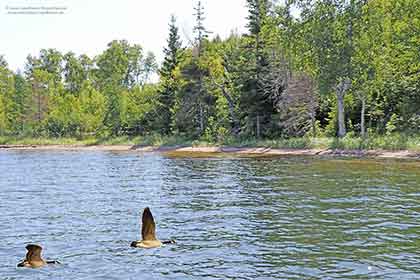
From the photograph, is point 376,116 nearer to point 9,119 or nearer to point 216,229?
point 216,229

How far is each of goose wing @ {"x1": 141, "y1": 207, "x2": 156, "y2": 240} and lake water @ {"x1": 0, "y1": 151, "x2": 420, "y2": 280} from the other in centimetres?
50

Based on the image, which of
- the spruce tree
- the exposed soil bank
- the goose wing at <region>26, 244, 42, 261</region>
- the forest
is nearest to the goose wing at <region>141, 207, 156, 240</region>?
the goose wing at <region>26, 244, 42, 261</region>

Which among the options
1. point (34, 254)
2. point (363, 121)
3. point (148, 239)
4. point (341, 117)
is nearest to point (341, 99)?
point (341, 117)

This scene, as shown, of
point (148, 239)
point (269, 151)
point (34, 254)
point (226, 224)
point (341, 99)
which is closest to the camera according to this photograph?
point (34, 254)

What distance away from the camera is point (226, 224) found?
15867 millimetres

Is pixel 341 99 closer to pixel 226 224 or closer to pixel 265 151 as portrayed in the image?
pixel 265 151

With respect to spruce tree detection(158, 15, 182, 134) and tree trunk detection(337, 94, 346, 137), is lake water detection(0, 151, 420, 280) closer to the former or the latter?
tree trunk detection(337, 94, 346, 137)

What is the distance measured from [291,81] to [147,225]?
127ft

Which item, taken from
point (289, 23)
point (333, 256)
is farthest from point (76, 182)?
point (289, 23)

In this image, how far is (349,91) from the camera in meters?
47.5

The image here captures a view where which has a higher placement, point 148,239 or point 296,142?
point 296,142

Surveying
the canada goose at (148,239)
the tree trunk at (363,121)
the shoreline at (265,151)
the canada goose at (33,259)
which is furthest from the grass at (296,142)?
the canada goose at (33,259)

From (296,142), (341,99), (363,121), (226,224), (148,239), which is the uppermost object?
(341,99)

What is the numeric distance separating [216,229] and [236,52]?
157ft
